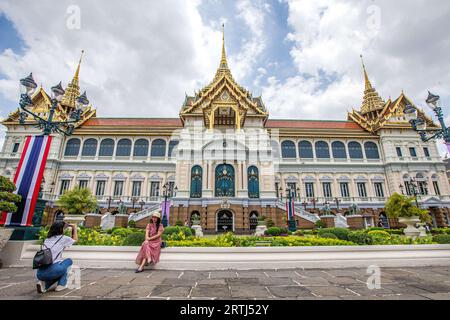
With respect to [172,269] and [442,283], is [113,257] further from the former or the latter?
[442,283]

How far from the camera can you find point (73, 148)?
28828 millimetres

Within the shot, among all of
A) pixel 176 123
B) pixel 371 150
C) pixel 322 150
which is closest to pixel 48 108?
pixel 176 123

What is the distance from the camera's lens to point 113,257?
5953mm

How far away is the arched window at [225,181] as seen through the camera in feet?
71.1

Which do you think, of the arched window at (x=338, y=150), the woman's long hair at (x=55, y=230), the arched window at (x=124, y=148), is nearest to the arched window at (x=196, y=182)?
the arched window at (x=124, y=148)

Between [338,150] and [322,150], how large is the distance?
7.34 ft

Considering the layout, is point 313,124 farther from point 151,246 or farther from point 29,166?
point 29,166

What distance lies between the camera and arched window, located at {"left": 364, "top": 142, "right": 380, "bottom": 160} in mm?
29266

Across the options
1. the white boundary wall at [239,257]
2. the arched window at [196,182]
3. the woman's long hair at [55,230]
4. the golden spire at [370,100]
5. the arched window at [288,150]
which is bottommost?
the white boundary wall at [239,257]

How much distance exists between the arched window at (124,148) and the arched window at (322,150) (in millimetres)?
25703

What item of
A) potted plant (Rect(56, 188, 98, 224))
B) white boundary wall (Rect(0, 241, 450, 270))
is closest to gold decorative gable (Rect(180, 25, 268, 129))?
potted plant (Rect(56, 188, 98, 224))

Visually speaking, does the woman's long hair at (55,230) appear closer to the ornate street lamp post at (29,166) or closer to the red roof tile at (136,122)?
the ornate street lamp post at (29,166)
